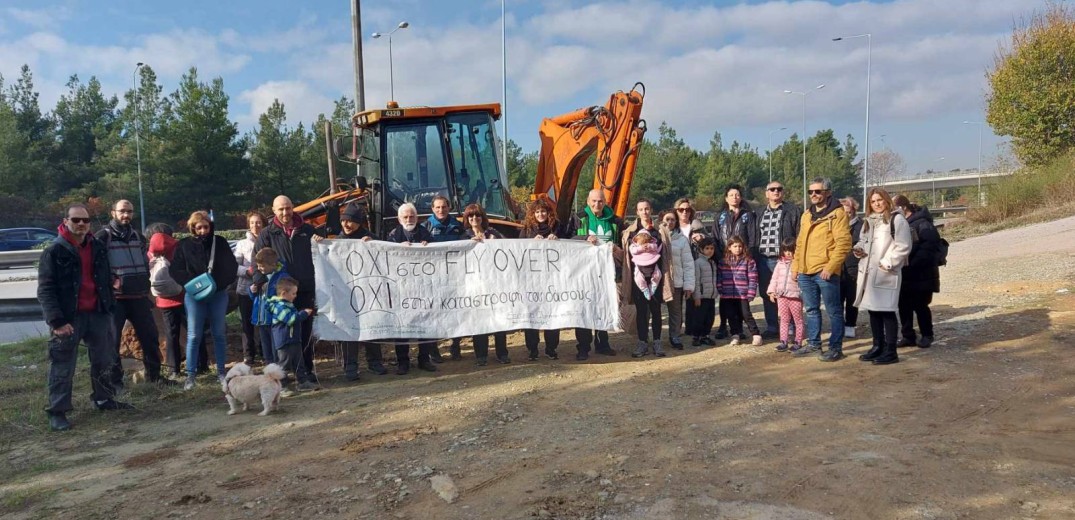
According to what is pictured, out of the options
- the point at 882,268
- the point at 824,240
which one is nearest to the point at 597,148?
the point at 824,240

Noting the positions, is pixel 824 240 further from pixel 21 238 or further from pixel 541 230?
pixel 21 238

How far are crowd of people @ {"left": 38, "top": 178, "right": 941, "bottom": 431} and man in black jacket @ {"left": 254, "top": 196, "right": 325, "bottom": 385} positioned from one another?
0.03ft

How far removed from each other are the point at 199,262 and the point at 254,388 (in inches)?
63.6

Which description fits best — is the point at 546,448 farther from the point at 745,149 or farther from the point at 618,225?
the point at 745,149

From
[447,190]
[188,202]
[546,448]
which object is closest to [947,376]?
[546,448]

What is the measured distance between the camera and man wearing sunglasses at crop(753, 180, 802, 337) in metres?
7.35

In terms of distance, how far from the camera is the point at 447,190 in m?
8.98

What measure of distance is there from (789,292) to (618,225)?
6.35 ft

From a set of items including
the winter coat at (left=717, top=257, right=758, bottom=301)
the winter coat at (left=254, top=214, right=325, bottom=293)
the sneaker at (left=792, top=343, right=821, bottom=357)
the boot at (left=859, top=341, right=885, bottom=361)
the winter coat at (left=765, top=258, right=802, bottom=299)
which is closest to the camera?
the boot at (left=859, top=341, right=885, bottom=361)

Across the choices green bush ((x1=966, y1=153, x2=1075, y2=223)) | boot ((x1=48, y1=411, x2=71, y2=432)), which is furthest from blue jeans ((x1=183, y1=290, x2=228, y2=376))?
green bush ((x1=966, y1=153, x2=1075, y2=223))

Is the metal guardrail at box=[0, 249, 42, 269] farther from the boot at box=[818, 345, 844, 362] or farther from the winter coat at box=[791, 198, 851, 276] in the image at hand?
the boot at box=[818, 345, 844, 362]

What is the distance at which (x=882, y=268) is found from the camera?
631 cm

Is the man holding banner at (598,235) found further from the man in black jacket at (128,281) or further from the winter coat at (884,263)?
the man in black jacket at (128,281)

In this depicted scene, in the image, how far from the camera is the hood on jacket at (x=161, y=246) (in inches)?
265
